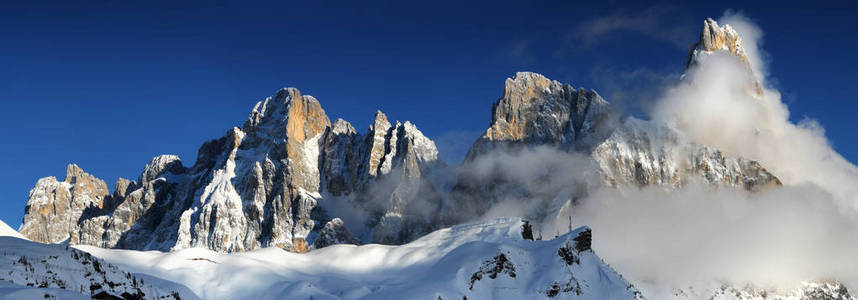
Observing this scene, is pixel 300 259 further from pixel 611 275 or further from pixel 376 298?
pixel 611 275

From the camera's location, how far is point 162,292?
148ft

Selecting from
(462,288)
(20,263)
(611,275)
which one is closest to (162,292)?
(20,263)

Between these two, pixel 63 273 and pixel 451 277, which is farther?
pixel 451 277

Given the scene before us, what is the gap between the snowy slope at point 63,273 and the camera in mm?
36969

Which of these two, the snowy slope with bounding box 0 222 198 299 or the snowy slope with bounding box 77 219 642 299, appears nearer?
the snowy slope with bounding box 0 222 198 299

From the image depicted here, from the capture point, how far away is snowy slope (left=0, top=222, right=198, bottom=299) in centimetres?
3697

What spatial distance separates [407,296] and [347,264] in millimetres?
70147

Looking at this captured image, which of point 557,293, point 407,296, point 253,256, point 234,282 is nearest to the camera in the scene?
point 407,296

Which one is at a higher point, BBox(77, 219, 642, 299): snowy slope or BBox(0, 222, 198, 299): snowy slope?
BBox(77, 219, 642, 299): snowy slope

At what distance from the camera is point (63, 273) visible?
39656 mm

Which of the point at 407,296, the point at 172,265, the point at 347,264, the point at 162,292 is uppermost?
the point at 347,264

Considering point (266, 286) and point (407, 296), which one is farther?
point (266, 286)

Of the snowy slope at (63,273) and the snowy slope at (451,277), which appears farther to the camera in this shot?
the snowy slope at (451,277)

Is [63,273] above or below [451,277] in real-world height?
below
